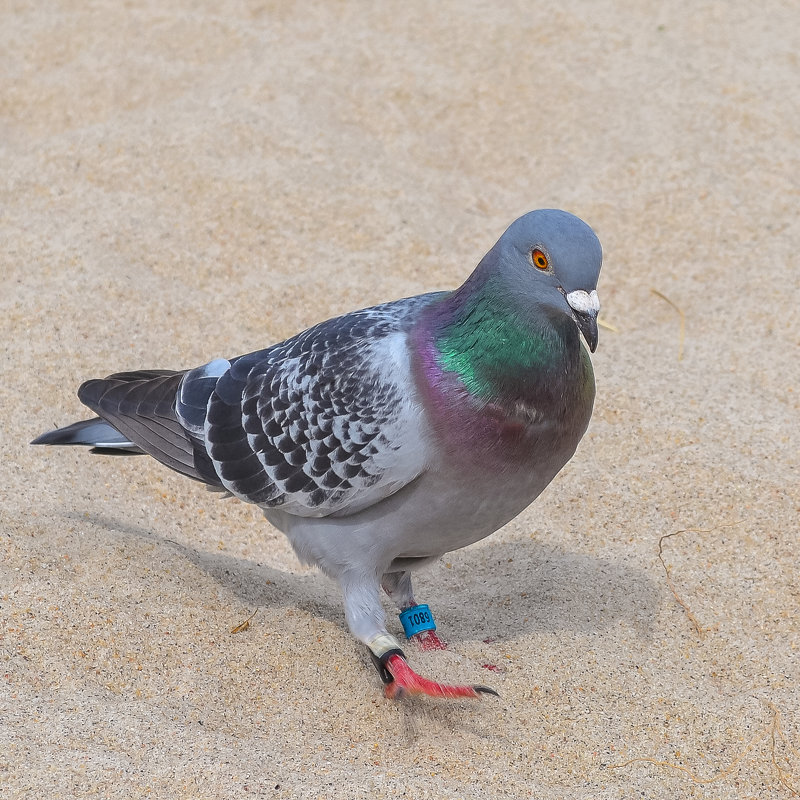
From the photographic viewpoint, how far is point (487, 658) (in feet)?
11.8

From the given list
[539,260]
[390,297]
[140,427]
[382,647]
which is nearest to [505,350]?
[539,260]

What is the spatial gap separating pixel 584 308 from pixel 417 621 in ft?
4.40

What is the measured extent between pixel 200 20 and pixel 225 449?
4534mm

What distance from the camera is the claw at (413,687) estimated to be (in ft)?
10.6

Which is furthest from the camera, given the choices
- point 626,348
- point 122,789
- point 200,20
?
point 200,20

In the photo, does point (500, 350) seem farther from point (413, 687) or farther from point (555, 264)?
point (413, 687)

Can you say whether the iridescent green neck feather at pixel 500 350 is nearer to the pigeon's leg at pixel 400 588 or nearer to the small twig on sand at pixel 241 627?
the pigeon's leg at pixel 400 588

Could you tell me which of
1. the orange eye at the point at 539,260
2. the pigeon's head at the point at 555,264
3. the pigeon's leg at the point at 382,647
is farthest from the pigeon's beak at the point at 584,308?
the pigeon's leg at the point at 382,647

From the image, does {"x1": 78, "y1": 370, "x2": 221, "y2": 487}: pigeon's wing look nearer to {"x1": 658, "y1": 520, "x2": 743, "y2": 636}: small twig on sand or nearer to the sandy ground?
the sandy ground

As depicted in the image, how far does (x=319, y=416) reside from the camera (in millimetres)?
3391

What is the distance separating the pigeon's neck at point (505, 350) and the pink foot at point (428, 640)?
1018 mm

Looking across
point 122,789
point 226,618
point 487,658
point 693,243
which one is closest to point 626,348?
point 693,243

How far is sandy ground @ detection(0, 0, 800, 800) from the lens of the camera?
3.20 metres

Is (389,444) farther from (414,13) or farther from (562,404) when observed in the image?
(414,13)
